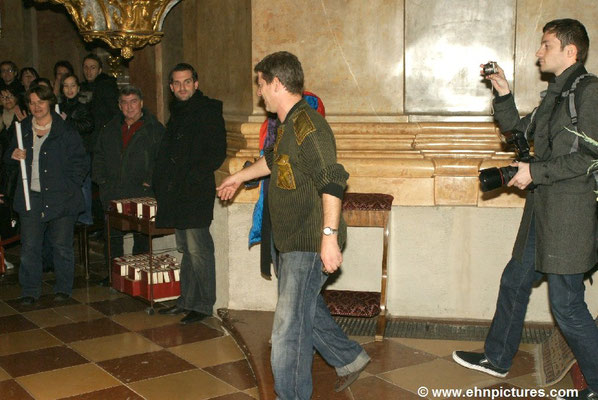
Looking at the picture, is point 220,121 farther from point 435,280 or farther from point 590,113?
point 590,113

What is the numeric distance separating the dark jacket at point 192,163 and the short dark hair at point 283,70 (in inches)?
77.0

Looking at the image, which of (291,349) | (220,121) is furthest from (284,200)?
(220,121)

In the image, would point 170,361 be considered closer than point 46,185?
Yes

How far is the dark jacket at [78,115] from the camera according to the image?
741cm

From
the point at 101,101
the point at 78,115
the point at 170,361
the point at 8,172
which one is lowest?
the point at 170,361

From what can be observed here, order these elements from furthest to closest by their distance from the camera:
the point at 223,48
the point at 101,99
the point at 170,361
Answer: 1. the point at 101,99
2. the point at 223,48
3. the point at 170,361

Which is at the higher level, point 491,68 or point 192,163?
point 491,68

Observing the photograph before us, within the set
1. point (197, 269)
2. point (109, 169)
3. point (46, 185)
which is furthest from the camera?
point (109, 169)

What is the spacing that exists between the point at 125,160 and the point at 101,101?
4.08 feet

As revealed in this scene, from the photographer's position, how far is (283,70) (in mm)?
3787

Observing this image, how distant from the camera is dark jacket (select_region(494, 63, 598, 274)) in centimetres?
399

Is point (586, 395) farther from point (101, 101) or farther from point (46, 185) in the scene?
point (101, 101)

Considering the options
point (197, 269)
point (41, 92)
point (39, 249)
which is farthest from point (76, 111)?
point (197, 269)

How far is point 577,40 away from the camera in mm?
4113
